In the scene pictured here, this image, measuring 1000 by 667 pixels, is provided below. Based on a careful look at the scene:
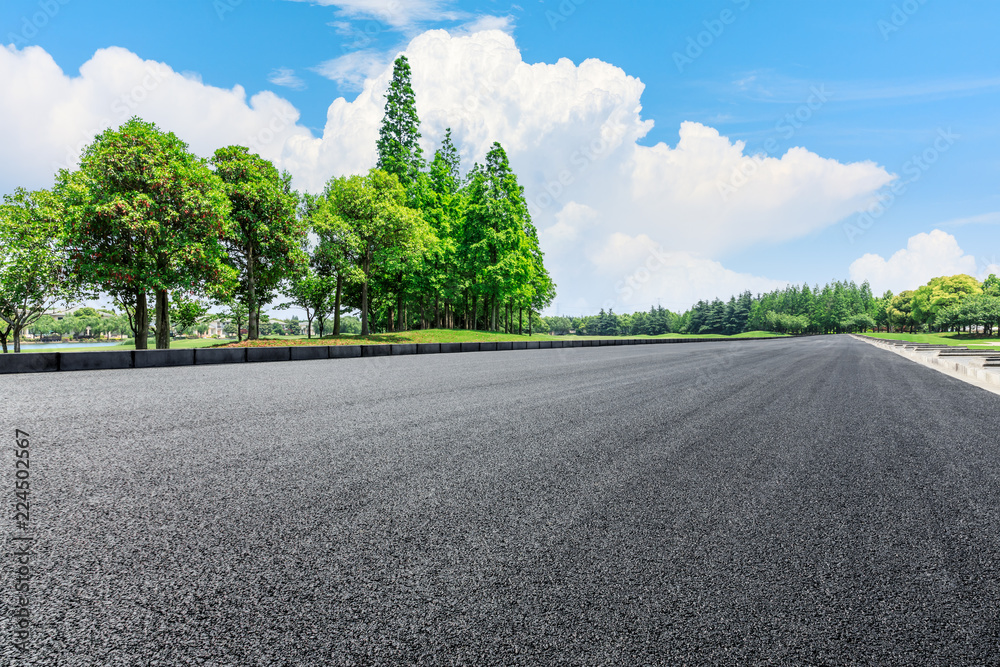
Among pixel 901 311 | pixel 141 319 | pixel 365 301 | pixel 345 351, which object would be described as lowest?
pixel 345 351

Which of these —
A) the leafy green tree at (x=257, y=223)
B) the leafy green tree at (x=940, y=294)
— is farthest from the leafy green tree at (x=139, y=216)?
the leafy green tree at (x=940, y=294)

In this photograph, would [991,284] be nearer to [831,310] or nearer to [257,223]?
[831,310]

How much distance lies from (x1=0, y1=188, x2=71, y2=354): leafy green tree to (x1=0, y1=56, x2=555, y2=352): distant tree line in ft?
0.25

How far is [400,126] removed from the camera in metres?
49.5

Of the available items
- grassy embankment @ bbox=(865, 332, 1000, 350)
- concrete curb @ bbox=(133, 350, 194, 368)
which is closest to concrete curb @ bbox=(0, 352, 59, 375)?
concrete curb @ bbox=(133, 350, 194, 368)

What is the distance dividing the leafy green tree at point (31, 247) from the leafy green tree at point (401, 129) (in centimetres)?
2762

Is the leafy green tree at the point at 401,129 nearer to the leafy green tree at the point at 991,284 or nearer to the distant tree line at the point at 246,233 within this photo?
the distant tree line at the point at 246,233

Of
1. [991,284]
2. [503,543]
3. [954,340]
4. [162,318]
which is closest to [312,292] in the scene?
[162,318]

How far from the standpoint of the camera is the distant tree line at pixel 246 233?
81.1 ft

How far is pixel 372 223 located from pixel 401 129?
16.8 meters

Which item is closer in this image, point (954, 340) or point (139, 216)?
point (139, 216)

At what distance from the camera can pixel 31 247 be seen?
24.5 meters

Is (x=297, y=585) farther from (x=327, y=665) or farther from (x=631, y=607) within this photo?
(x=631, y=607)

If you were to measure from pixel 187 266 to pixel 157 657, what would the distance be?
2924cm
